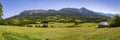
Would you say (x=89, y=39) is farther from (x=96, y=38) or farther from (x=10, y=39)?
(x=10, y=39)

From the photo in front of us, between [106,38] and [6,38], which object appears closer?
[6,38]

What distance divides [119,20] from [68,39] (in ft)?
187

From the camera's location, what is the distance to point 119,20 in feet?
354

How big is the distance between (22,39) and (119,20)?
250 ft

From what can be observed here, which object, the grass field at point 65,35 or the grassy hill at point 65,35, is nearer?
the grassy hill at point 65,35

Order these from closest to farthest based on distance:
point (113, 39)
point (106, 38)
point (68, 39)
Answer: point (113, 39)
point (106, 38)
point (68, 39)

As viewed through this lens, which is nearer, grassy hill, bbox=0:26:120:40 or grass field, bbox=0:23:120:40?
grassy hill, bbox=0:26:120:40

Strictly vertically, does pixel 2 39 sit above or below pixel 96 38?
above

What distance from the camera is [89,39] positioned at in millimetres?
52406

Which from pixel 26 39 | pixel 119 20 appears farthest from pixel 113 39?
pixel 119 20

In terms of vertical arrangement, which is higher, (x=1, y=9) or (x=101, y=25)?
(x=1, y=9)

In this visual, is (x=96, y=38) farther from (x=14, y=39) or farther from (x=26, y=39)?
(x=14, y=39)

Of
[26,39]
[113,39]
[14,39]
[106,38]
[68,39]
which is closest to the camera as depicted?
[14,39]

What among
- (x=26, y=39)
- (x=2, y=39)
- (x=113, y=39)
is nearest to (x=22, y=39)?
(x=26, y=39)
